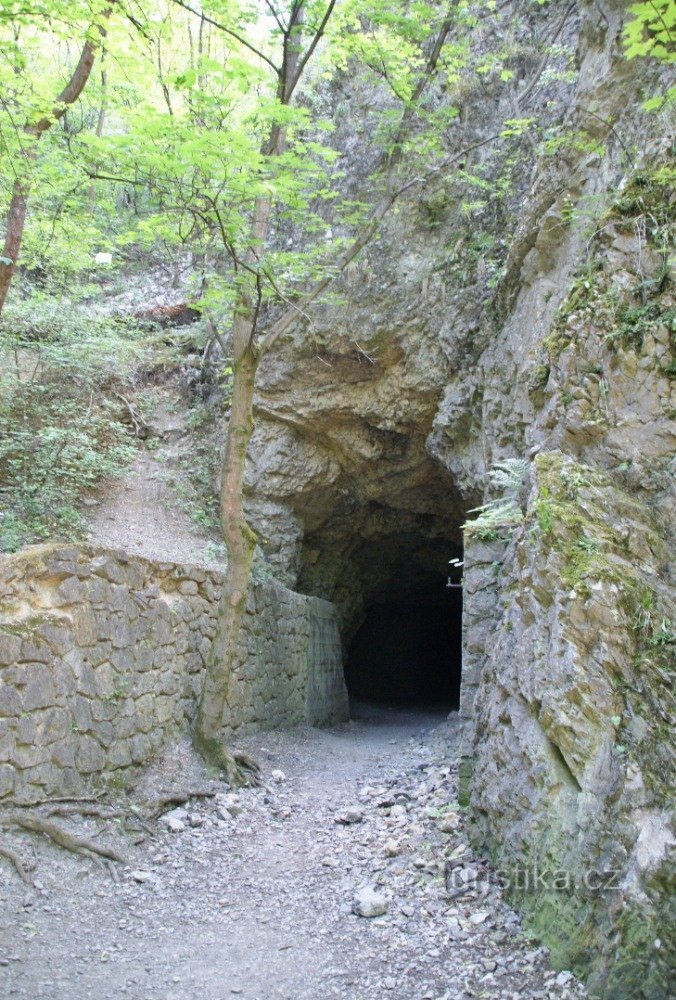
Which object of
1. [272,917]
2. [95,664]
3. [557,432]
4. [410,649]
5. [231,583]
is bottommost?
[410,649]

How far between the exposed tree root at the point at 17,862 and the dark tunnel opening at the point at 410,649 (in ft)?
42.2

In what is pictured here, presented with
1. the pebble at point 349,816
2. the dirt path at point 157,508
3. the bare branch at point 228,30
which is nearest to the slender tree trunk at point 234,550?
the pebble at point 349,816

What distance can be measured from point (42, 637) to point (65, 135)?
13.5 ft

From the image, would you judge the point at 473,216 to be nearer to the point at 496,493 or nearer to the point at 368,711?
the point at 496,493

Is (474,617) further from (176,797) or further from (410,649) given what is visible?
(410,649)

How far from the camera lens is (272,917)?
405cm

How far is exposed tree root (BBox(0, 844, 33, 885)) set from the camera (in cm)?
393

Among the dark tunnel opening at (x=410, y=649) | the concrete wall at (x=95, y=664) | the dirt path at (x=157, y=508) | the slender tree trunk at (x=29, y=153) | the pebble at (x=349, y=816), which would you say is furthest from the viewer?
the dark tunnel opening at (x=410, y=649)

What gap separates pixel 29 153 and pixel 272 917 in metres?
6.37

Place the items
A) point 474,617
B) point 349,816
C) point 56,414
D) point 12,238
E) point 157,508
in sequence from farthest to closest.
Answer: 1. point 157,508
2. point 56,414
3. point 12,238
4. point 349,816
5. point 474,617

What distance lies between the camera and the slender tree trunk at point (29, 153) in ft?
19.1

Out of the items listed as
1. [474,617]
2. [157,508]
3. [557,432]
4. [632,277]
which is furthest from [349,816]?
[157,508]

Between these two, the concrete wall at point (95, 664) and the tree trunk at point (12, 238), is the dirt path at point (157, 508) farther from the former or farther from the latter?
the tree trunk at point (12, 238)

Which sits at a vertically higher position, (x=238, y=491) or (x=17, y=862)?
(x=238, y=491)
